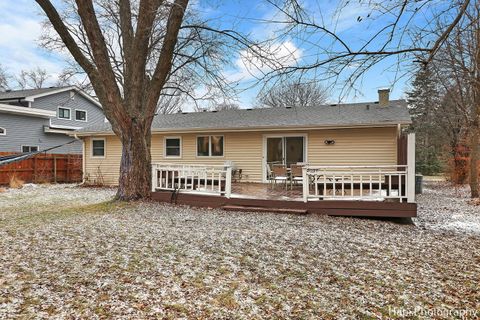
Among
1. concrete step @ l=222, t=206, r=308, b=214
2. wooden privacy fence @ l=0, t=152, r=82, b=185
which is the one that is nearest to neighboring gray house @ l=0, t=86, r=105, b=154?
wooden privacy fence @ l=0, t=152, r=82, b=185

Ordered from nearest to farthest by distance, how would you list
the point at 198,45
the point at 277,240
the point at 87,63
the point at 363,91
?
the point at 363,91, the point at 277,240, the point at 87,63, the point at 198,45

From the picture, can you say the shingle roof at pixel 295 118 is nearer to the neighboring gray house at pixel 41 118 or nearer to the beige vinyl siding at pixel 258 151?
the beige vinyl siding at pixel 258 151

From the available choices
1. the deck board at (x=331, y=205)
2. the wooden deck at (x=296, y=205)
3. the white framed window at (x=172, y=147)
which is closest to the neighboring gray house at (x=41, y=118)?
the white framed window at (x=172, y=147)

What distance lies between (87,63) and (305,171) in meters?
5.90

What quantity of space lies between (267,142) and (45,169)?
1145 centimetres

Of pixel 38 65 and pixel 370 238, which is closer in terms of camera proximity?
pixel 370 238

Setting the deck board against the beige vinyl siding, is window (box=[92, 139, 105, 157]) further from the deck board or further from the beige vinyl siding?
the deck board

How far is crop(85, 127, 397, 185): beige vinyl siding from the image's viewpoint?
440 inches

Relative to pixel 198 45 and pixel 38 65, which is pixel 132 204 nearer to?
pixel 198 45

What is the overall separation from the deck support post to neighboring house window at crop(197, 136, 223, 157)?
7946mm

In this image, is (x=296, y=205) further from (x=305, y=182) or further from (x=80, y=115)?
(x=80, y=115)

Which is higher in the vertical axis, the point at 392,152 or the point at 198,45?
the point at 198,45

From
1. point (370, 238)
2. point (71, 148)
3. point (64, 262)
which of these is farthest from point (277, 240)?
point (71, 148)

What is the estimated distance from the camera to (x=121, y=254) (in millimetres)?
4168
